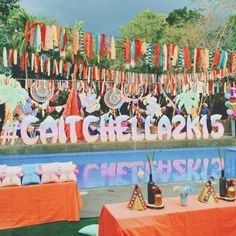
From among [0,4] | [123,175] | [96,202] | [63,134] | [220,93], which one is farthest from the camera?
[220,93]

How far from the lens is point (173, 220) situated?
11.0 feet

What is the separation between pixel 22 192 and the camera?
479 cm

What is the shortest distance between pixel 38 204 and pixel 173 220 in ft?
6.90

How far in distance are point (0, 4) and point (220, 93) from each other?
1245 cm

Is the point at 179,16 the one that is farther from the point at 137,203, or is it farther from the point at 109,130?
the point at 137,203

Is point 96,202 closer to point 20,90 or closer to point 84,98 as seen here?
point 20,90

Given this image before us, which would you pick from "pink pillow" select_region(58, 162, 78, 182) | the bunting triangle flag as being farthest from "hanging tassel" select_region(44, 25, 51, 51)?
the bunting triangle flag

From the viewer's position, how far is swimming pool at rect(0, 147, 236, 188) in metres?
8.90

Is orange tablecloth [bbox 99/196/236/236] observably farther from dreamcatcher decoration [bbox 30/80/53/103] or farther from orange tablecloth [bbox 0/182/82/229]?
dreamcatcher decoration [bbox 30/80/53/103]

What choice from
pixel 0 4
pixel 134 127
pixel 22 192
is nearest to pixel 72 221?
pixel 22 192

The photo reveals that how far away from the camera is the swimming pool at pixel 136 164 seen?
29.2ft

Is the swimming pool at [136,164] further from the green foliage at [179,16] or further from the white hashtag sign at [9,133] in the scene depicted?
the green foliage at [179,16]

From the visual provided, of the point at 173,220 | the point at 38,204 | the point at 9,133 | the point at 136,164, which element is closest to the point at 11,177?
the point at 38,204

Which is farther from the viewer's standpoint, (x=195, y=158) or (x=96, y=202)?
(x=195, y=158)
